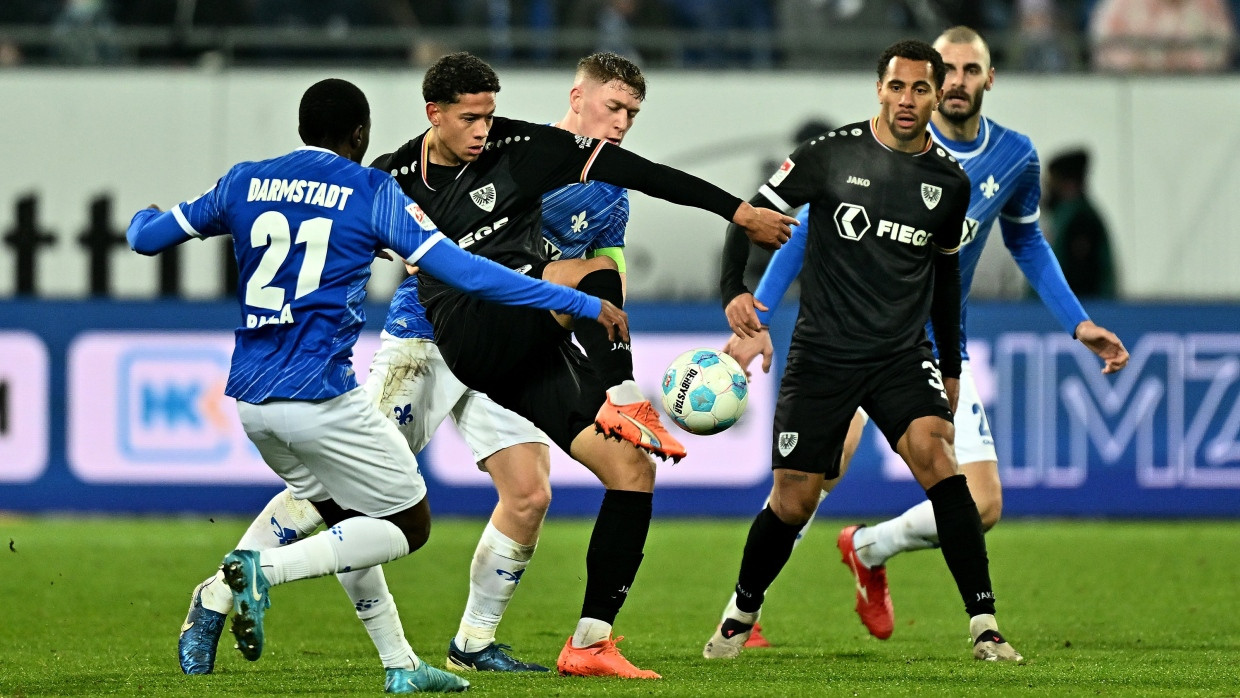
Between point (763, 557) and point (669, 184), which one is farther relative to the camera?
point (763, 557)

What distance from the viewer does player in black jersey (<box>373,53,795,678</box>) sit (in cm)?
580

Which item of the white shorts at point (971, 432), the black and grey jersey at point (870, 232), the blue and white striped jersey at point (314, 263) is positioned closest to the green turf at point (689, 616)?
the white shorts at point (971, 432)

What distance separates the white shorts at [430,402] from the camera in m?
6.50

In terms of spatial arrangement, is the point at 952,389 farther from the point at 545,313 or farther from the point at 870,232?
the point at 545,313

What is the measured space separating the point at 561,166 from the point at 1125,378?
769 cm

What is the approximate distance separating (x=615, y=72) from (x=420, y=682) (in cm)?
247

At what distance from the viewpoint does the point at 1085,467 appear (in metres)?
12.6

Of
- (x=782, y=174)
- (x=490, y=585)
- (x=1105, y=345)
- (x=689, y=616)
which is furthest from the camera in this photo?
(x=689, y=616)

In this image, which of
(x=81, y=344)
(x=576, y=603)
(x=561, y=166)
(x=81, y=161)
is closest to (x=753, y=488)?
(x=576, y=603)

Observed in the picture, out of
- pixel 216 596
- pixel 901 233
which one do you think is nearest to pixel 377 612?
pixel 216 596

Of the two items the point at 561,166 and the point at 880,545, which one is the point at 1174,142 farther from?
the point at 561,166

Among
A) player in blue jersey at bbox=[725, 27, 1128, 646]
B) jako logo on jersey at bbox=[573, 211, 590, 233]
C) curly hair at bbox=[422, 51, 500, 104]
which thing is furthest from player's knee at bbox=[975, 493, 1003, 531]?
curly hair at bbox=[422, 51, 500, 104]

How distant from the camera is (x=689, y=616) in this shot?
26.8 ft

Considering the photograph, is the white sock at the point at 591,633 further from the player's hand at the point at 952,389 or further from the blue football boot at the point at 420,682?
the player's hand at the point at 952,389
